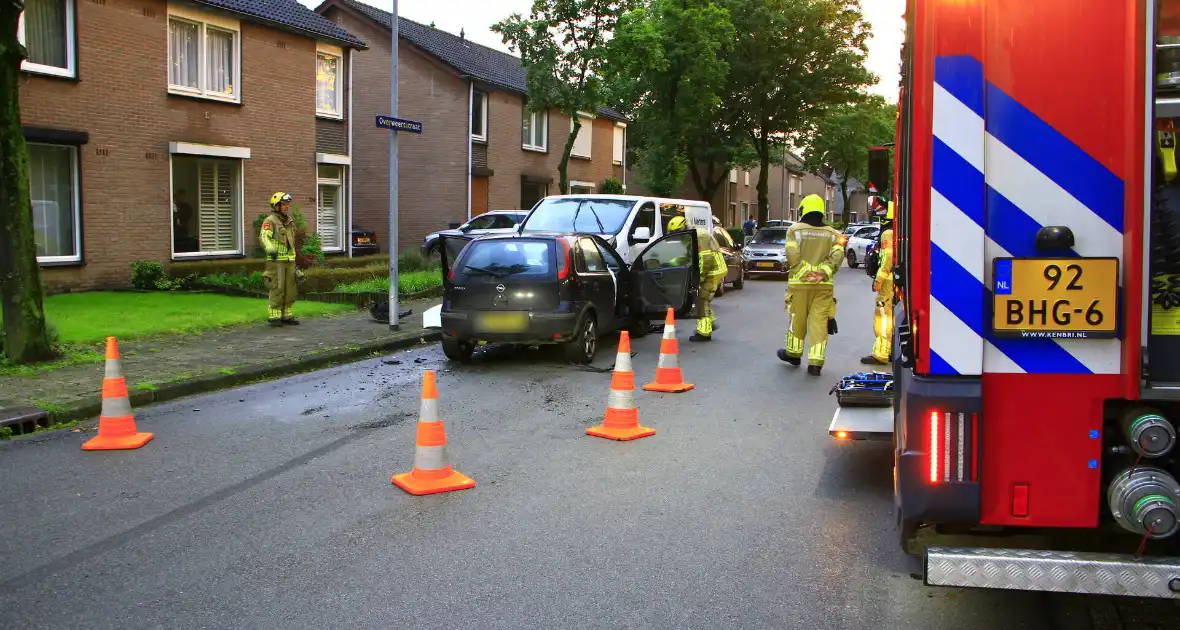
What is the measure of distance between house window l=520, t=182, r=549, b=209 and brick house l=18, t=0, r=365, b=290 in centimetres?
1040

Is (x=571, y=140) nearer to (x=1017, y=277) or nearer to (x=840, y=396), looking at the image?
(x=840, y=396)

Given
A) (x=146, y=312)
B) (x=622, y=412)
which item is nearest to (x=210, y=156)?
(x=146, y=312)

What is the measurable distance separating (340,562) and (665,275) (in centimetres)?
823

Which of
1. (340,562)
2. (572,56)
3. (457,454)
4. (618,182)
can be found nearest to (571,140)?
(572,56)

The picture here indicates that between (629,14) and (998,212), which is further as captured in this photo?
(629,14)

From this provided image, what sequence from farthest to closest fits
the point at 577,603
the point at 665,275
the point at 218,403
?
1. the point at 665,275
2. the point at 218,403
3. the point at 577,603

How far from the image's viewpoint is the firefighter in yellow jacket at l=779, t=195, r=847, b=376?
1016 centimetres

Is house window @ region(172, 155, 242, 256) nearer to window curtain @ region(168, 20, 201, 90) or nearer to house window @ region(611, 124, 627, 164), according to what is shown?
window curtain @ region(168, 20, 201, 90)

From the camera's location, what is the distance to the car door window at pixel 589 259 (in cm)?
1127

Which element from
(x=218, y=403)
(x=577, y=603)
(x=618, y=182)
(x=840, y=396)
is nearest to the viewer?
(x=577, y=603)

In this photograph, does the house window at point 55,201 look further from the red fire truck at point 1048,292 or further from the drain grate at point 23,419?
the red fire truck at point 1048,292

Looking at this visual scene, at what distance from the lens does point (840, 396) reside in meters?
6.29

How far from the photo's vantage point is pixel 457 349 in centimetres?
1107

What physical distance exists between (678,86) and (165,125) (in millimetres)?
20826
